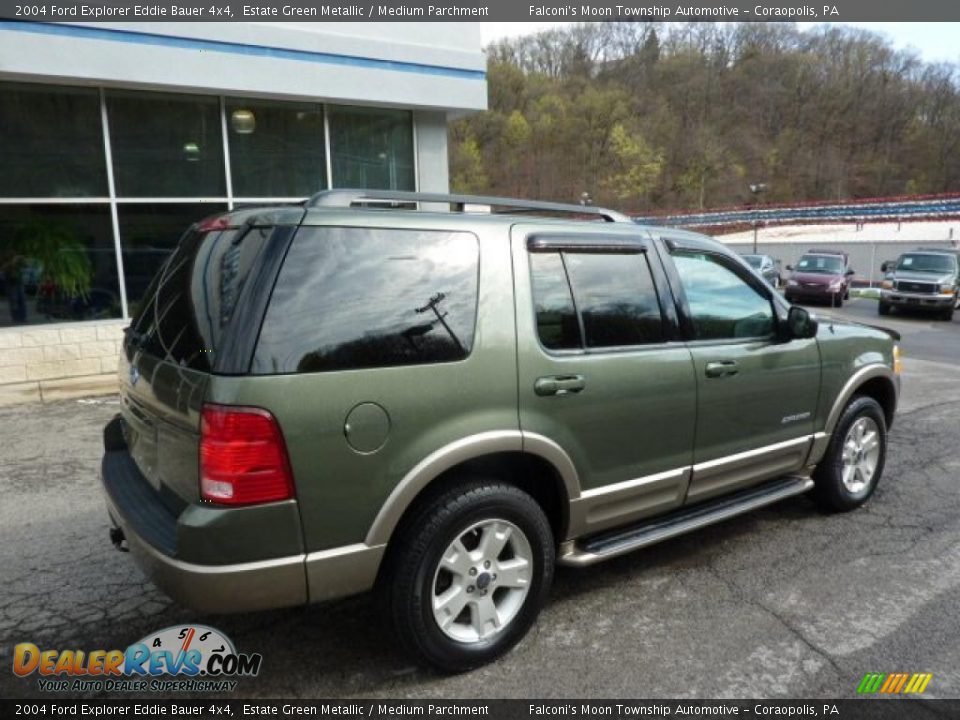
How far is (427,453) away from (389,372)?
340mm

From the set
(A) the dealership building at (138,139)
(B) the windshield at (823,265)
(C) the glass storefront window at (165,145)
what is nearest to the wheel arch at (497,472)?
(A) the dealership building at (138,139)

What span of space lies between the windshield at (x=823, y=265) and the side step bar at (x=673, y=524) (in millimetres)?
21175

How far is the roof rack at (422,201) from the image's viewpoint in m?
2.73

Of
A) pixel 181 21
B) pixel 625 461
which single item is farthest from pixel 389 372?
pixel 181 21

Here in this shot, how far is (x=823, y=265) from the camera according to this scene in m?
23.0

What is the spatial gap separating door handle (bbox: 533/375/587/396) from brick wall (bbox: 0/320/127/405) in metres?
7.06

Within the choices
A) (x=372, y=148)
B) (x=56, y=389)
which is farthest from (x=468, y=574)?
(x=372, y=148)

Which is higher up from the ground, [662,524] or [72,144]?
[72,144]

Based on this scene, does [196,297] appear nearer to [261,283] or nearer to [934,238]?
[261,283]

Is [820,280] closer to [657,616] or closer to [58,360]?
[58,360]

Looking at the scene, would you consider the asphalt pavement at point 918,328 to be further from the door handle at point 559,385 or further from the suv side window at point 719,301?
the door handle at point 559,385

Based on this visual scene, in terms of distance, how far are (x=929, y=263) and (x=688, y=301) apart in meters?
19.7

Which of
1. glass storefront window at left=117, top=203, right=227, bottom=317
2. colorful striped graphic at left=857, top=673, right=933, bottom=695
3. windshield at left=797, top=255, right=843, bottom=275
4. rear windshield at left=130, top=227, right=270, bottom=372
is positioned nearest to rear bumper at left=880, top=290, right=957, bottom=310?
windshield at left=797, top=255, right=843, bottom=275

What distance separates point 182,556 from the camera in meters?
2.31
